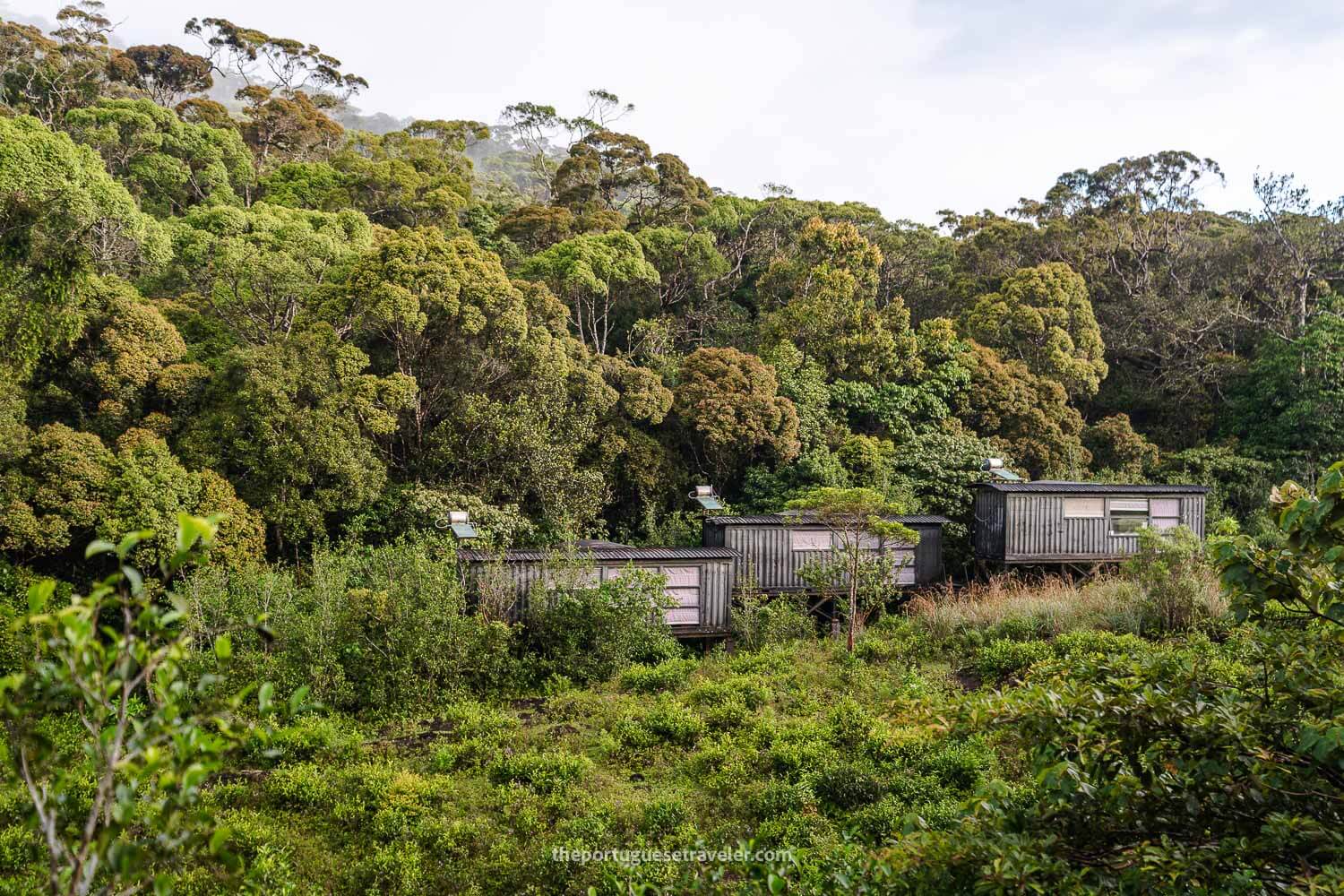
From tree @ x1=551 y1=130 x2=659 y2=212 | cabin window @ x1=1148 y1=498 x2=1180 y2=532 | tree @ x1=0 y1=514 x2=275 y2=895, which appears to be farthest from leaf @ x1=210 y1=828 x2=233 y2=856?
tree @ x1=551 y1=130 x2=659 y2=212

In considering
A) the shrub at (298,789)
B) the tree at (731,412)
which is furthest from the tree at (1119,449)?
the shrub at (298,789)

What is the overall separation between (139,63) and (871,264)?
31228 millimetres

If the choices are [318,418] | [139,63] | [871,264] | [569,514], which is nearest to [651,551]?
[569,514]

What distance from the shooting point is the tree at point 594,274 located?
23078mm

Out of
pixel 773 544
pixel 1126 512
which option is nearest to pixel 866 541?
pixel 773 544

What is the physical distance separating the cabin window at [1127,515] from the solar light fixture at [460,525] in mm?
13166

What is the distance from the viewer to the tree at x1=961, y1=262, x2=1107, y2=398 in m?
25.3

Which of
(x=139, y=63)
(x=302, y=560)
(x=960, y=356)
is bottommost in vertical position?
(x=302, y=560)

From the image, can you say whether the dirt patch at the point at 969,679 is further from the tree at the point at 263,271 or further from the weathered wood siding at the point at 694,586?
the tree at the point at 263,271

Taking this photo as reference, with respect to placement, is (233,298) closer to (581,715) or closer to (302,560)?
(302,560)

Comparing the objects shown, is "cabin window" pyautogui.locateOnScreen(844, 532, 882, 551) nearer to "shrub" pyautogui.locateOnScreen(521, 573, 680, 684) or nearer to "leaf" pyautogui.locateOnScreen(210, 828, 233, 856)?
Result: "shrub" pyautogui.locateOnScreen(521, 573, 680, 684)

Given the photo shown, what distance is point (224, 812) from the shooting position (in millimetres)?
7867

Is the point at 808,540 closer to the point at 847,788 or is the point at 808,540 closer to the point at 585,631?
the point at 585,631

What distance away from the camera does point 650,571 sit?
14.4 meters
